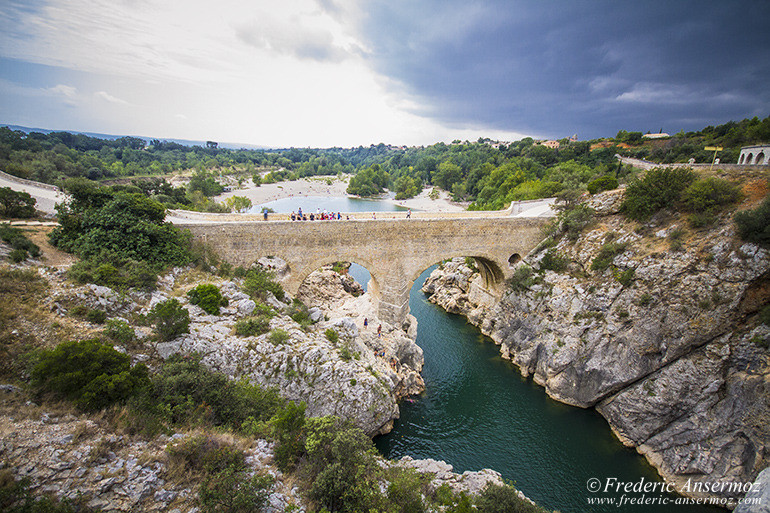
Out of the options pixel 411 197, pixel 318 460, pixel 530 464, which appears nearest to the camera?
pixel 318 460

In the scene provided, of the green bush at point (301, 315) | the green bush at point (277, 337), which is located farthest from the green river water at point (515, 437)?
the green bush at point (277, 337)

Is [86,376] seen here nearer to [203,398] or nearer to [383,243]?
[203,398]

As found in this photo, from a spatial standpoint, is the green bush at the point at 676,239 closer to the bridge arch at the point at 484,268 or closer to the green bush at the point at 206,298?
the bridge arch at the point at 484,268

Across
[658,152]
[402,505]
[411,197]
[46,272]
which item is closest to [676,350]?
[402,505]

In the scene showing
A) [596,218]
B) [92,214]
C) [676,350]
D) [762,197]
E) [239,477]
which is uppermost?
[762,197]

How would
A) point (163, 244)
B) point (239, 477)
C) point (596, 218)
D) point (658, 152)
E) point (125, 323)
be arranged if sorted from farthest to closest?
point (658, 152), point (596, 218), point (163, 244), point (125, 323), point (239, 477)

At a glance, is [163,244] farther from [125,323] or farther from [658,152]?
[658,152]

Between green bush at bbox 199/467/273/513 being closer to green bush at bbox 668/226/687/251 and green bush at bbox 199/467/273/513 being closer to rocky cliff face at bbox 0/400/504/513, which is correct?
rocky cliff face at bbox 0/400/504/513

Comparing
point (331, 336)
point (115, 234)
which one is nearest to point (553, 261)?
point (331, 336)

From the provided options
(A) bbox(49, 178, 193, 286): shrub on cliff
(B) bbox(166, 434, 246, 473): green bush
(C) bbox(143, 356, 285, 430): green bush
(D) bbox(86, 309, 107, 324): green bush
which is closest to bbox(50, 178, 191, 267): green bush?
(A) bbox(49, 178, 193, 286): shrub on cliff
